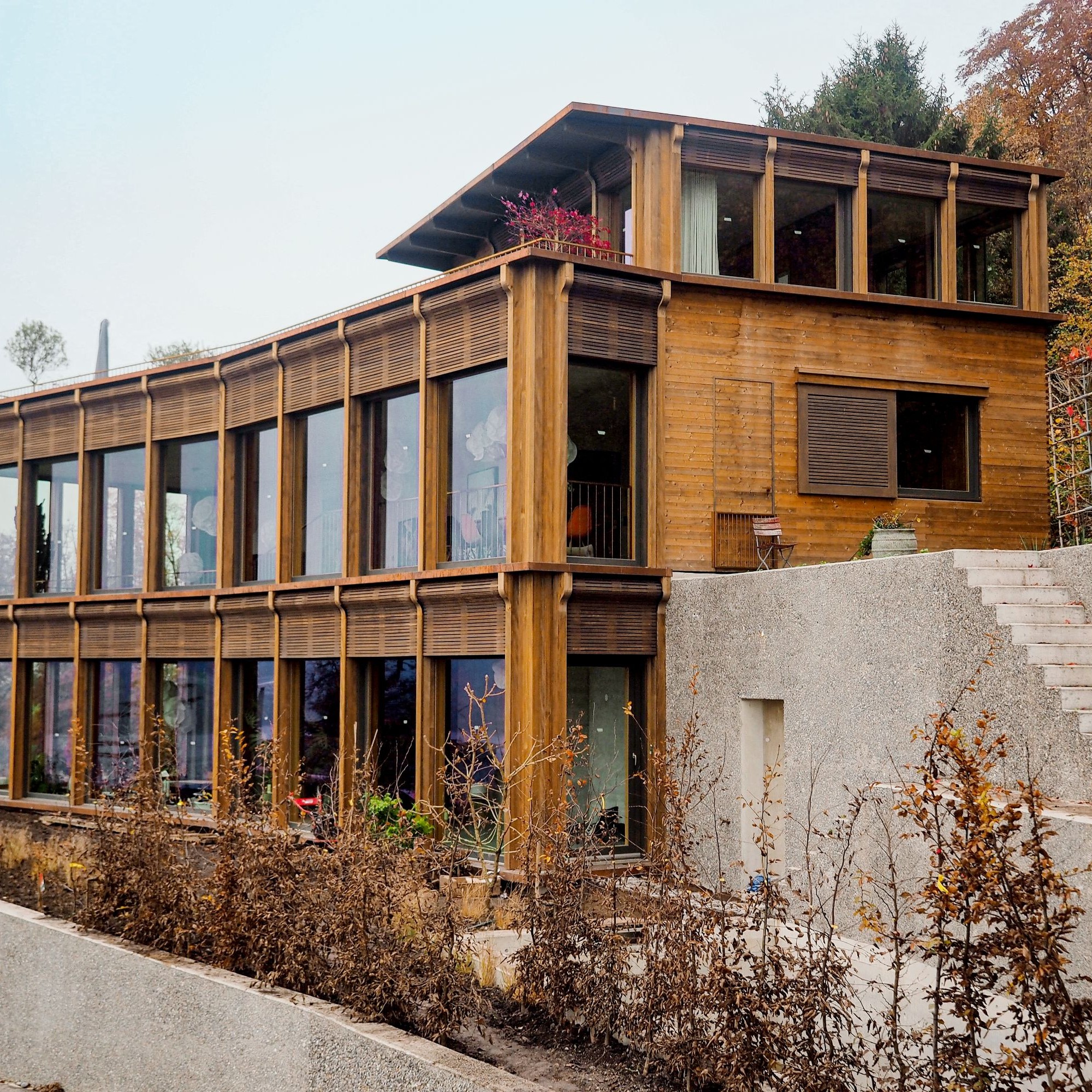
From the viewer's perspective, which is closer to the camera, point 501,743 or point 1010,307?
point 501,743

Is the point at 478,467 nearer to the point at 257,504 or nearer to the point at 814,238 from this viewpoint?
the point at 257,504

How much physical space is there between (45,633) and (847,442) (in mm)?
12850

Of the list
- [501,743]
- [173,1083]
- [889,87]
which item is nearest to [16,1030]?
[173,1083]

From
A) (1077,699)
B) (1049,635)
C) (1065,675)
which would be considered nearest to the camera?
(1077,699)

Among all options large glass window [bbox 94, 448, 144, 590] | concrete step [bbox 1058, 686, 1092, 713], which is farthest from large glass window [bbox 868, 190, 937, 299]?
large glass window [bbox 94, 448, 144, 590]

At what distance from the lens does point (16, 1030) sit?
9.36 m

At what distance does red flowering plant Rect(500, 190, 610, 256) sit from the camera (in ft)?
46.5

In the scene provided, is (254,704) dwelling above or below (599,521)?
below

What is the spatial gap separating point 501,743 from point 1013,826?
951 cm

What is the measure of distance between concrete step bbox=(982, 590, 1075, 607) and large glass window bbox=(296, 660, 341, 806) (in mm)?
8757

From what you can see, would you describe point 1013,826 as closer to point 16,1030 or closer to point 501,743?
point 16,1030

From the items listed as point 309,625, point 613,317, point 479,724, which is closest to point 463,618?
point 479,724

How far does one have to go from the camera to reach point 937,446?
15586 millimetres

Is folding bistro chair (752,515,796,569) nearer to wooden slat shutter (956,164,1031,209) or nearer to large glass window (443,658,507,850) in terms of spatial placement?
large glass window (443,658,507,850)
